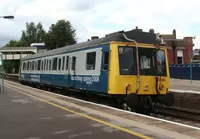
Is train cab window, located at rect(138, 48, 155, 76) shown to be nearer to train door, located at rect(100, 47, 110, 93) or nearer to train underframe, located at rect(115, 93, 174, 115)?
train underframe, located at rect(115, 93, 174, 115)

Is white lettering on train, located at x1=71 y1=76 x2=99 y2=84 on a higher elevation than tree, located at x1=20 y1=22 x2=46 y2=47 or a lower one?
lower

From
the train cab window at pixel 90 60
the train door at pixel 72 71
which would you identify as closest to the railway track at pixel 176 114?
the train door at pixel 72 71

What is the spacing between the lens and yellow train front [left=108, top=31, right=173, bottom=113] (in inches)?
516

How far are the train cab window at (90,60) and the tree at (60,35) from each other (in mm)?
51510

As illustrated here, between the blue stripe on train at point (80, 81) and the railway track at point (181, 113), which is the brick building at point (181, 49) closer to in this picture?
the blue stripe on train at point (80, 81)

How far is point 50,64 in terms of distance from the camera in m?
22.7

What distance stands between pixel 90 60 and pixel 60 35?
53604 millimetres

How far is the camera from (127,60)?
43.9 feet

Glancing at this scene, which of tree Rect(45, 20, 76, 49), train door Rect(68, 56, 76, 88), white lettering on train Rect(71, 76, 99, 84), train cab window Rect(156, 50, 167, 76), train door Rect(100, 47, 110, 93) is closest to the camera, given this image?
train door Rect(100, 47, 110, 93)


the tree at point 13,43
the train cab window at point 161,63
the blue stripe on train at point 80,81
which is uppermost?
the tree at point 13,43

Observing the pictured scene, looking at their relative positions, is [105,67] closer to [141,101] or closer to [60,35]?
[141,101]

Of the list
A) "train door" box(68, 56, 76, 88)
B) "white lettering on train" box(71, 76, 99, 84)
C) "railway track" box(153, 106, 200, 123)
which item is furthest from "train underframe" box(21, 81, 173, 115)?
"train door" box(68, 56, 76, 88)

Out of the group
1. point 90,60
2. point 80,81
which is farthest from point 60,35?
point 90,60

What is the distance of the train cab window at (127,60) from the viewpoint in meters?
13.2
